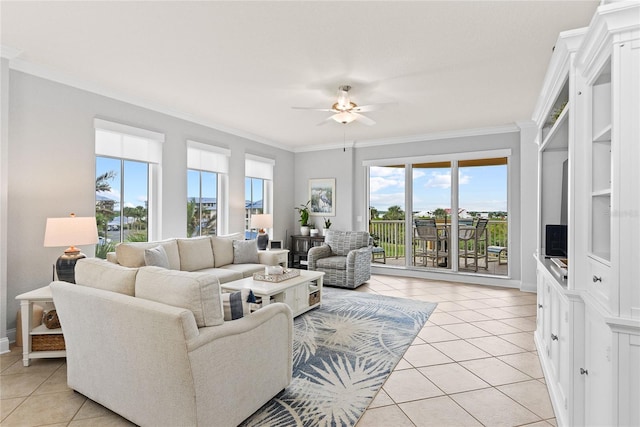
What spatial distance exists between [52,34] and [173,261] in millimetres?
2519

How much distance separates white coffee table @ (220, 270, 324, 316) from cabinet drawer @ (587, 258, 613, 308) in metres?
2.54

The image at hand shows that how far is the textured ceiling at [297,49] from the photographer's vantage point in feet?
7.54

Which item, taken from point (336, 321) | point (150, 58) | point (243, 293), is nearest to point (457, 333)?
point (336, 321)

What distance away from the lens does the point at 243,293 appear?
212 cm

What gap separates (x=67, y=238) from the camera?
2998 millimetres

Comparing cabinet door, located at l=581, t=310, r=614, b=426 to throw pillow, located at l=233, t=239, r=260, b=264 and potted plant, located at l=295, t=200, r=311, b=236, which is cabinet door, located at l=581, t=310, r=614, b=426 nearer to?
throw pillow, located at l=233, t=239, r=260, b=264

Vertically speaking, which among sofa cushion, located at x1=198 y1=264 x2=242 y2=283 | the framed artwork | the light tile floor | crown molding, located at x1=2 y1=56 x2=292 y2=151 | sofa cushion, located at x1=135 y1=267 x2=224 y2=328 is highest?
crown molding, located at x1=2 y1=56 x2=292 y2=151

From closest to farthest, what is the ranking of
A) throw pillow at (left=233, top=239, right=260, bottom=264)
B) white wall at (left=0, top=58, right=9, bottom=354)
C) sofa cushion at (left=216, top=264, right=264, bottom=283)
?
1. white wall at (left=0, top=58, right=9, bottom=354)
2. sofa cushion at (left=216, top=264, right=264, bottom=283)
3. throw pillow at (left=233, top=239, right=260, bottom=264)

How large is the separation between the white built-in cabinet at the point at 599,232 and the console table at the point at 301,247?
14.7 ft

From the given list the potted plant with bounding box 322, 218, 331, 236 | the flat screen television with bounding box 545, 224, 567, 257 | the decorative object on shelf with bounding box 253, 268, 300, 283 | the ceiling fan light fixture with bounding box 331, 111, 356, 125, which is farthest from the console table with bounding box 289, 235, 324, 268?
the flat screen television with bounding box 545, 224, 567, 257

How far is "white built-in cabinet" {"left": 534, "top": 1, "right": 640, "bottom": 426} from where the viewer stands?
53.3 inches

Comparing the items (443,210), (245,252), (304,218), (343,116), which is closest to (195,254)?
(245,252)

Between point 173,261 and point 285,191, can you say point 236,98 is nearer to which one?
point 173,261

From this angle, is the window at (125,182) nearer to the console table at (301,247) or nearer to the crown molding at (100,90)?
the crown molding at (100,90)
